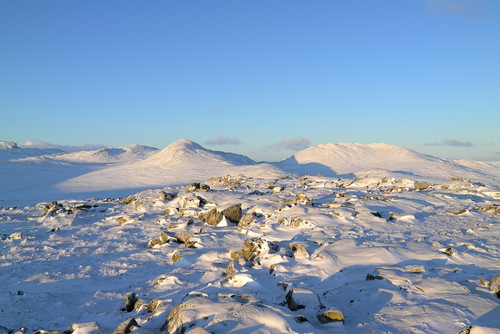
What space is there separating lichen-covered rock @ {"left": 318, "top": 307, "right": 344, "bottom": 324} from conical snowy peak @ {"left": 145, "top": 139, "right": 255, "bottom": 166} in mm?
39993

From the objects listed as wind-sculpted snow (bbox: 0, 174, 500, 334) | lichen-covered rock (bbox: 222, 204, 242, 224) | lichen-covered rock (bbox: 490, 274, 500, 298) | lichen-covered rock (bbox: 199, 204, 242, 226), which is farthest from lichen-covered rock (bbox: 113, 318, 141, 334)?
lichen-covered rock (bbox: 222, 204, 242, 224)

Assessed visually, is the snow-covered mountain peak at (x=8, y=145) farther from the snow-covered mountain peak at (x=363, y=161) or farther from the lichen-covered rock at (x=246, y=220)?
the lichen-covered rock at (x=246, y=220)

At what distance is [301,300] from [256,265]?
2.39m

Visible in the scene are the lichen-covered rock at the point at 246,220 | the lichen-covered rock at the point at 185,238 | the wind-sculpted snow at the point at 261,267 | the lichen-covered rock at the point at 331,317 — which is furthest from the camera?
the lichen-covered rock at the point at 246,220

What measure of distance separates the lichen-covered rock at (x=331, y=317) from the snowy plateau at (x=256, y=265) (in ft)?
0.04

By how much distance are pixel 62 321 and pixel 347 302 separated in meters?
4.37

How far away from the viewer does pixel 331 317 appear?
151 inches

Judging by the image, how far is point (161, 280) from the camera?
6371 millimetres

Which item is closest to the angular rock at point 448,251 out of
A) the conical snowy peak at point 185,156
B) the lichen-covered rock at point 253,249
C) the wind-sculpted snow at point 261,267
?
the wind-sculpted snow at point 261,267

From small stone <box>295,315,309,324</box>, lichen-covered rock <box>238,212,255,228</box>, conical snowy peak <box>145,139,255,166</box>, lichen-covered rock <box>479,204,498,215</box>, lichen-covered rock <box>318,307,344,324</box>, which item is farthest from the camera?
conical snowy peak <box>145,139,255,166</box>

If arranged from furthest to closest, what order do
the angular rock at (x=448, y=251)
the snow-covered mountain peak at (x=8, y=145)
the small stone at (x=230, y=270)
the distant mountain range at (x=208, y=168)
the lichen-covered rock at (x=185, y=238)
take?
the snow-covered mountain peak at (x=8, y=145) < the distant mountain range at (x=208, y=168) < the lichen-covered rock at (x=185, y=238) < the angular rock at (x=448, y=251) < the small stone at (x=230, y=270)

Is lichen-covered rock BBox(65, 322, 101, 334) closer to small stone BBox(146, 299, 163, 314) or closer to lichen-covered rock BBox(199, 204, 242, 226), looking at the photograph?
small stone BBox(146, 299, 163, 314)

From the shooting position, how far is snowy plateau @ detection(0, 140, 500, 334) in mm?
3939

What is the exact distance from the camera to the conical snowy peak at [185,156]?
4403 cm
